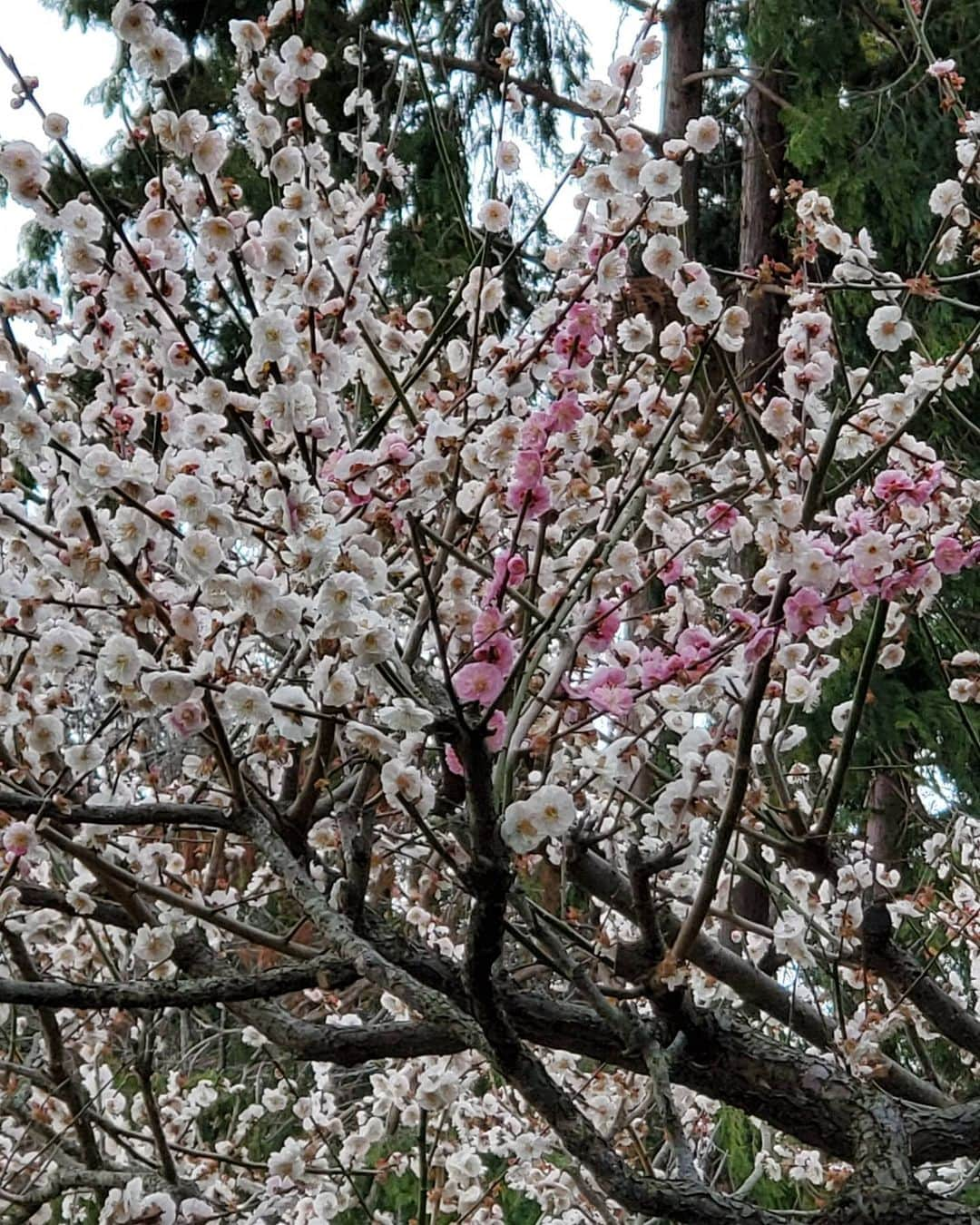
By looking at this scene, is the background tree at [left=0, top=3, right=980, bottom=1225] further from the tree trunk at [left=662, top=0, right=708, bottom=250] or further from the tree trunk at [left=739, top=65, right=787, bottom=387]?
the tree trunk at [left=662, top=0, right=708, bottom=250]

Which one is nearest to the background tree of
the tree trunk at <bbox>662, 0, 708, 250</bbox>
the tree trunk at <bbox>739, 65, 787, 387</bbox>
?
the tree trunk at <bbox>739, 65, 787, 387</bbox>

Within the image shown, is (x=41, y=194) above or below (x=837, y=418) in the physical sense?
above

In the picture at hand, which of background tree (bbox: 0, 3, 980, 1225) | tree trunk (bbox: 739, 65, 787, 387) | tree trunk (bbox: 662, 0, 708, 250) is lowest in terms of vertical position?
background tree (bbox: 0, 3, 980, 1225)

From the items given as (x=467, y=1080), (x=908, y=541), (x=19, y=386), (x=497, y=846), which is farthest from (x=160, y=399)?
(x=467, y=1080)

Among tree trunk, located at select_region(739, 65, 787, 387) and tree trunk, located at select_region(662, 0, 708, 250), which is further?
tree trunk, located at select_region(662, 0, 708, 250)

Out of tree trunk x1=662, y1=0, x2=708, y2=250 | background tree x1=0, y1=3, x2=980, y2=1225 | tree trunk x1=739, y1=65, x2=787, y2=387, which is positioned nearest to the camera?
background tree x1=0, y1=3, x2=980, y2=1225

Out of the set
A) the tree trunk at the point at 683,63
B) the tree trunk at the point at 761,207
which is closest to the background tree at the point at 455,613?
the tree trunk at the point at 761,207

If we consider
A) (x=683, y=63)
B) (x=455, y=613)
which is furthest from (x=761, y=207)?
(x=455, y=613)

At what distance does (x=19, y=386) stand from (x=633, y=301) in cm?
356

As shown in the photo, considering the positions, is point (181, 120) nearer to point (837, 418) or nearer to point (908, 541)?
point (837, 418)

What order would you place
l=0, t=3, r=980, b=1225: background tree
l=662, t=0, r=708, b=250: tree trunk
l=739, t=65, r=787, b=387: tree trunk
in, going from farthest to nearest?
l=662, t=0, r=708, b=250: tree trunk < l=739, t=65, r=787, b=387: tree trunk < l=0, t=3, r=980, b=1225: background tree

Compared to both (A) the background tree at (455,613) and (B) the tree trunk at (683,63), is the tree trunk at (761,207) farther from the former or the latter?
(A) the background tree at (455,613)

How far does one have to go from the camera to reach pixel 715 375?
5.54m

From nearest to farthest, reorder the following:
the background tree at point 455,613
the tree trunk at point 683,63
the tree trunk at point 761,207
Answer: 1. the background tree at point 455,613
2. the tree trunk at point 761,207
3. the tree trunk at point 683,63
